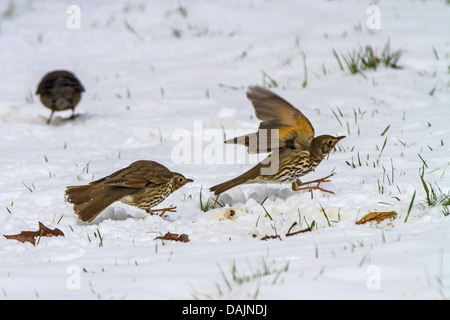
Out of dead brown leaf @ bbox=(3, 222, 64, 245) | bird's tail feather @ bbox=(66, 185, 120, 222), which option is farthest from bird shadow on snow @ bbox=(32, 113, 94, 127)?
dead brown leaf @ bbox=(3, 222, 64, 245)

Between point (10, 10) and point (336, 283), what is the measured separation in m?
12.1

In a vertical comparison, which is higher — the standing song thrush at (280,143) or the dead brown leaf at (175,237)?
the standing song thrush at (280,143)

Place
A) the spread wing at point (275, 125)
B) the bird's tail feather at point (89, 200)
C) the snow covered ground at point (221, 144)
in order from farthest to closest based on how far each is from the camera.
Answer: the spread wing at point (275, 125) → the bird's tail feather at point (89, 200) → the snow covered ground at point (221, 144)

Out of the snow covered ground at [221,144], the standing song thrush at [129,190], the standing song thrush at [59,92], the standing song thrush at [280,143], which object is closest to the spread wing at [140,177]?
the standing song thrush at [129,190]

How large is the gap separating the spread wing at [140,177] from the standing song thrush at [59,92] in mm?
3581

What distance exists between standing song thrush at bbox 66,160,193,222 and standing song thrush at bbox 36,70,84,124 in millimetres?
3581

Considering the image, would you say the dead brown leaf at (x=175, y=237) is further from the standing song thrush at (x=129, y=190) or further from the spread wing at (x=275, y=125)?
the spread wing at (x=275, y=125)

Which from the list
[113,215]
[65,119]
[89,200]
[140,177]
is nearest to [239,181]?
[140,177]

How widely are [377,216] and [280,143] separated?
1.05 meters

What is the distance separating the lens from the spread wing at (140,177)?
4734mm
